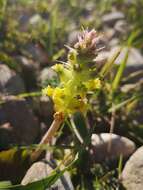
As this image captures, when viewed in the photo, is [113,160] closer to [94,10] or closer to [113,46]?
[113,46]

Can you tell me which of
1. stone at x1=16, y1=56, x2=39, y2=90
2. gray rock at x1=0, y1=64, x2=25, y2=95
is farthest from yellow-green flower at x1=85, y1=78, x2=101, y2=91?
stone at x1=16, y1=56, x2=39, y2=90

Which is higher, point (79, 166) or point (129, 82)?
point (129, 82)

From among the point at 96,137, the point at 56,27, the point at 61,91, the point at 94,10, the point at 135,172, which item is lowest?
the point at 135,172

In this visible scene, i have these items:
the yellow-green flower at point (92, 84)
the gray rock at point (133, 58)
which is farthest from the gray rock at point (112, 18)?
the yellow-green flower at point (92, 84)

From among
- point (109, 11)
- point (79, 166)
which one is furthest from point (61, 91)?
point (109, 11)

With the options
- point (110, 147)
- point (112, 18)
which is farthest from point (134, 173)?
point (112, 18)

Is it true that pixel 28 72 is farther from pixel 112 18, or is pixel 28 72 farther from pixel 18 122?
pixel 112 18

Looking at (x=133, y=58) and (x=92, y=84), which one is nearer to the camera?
(x=92, y=84)
